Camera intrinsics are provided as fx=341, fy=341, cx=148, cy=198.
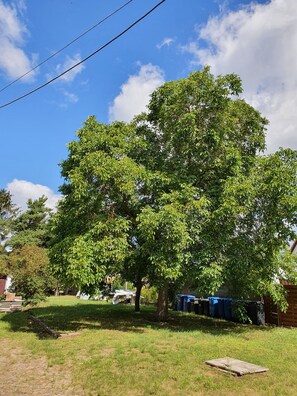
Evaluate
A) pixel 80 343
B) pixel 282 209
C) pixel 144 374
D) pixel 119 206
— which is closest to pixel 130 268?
pixel 119 206

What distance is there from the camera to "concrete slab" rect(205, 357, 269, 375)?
7.21m

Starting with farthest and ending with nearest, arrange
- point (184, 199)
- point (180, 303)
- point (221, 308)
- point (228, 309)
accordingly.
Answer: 1. point (180, 303)
2. point (221, 308)
3. point (228, 309)
4. point (184, 199)

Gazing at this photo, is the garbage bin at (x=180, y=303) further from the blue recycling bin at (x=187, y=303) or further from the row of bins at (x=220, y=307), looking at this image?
the blue recycling bin at (x=187, y=303)

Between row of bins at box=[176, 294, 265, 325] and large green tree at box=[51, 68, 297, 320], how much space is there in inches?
85.6

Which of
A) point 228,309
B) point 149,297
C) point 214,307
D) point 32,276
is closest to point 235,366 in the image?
point 228,309

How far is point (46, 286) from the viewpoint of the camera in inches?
878

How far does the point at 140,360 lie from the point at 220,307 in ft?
38.7

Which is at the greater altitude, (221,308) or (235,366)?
(221,308)

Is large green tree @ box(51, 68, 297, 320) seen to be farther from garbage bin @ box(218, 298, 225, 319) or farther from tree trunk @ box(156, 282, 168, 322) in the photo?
garbage bin @ box(218, 298, 225, 319)

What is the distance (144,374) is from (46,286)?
16.5 meters

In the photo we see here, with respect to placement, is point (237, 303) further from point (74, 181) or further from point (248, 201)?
point (74, 181)

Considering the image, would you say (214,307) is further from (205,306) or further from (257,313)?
(257,313)

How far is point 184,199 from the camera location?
1349cm

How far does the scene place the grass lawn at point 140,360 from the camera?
6.55 meters
